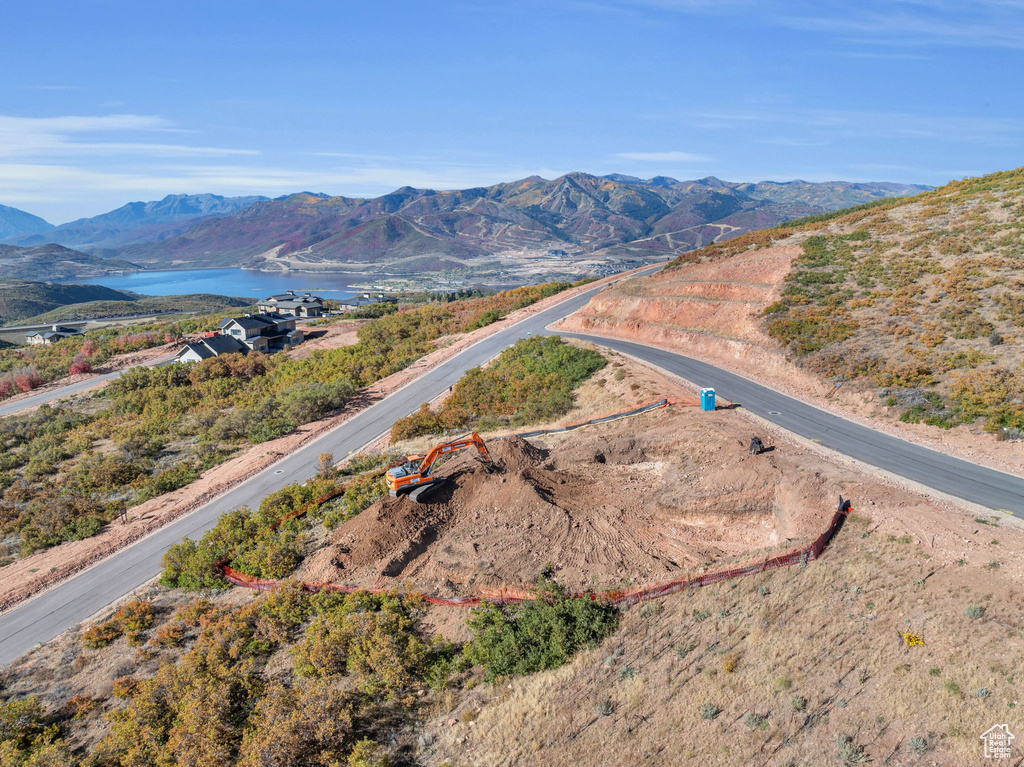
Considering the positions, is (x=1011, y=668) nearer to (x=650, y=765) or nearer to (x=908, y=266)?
(x=650, y=765)

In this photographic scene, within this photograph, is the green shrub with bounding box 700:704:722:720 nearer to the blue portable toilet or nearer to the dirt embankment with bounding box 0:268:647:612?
the blue portable toilet

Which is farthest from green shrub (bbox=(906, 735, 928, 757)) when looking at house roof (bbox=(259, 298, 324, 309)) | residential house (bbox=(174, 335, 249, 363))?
house roof (bbox=(259, 298, 324, 309))

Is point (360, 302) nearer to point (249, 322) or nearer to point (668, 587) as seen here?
point (249, 322)

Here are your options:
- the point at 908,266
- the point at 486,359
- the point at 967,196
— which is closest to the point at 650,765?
the point at 486,359

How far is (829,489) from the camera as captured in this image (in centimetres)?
1850

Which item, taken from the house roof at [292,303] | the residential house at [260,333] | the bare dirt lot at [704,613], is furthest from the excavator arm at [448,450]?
the house roof at [292,303]

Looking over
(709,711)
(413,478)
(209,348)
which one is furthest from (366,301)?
(709,711)

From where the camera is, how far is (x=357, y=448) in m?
29.7

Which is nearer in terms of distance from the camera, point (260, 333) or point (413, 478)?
point (413, 478)

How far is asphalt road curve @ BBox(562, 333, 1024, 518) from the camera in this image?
739 inches

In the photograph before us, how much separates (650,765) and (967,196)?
60597 mm

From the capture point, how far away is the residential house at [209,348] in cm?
5591

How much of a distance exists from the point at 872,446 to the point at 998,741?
15.2 meters

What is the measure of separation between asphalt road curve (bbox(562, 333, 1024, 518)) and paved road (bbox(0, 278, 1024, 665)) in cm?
4
